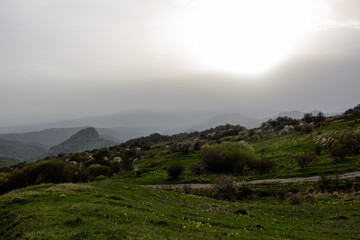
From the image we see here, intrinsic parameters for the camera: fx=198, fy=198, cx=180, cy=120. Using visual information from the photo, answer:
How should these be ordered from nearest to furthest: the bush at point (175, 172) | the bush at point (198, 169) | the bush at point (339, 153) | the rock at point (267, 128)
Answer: the bush at point (339, 153) < the bush at point (175, 172) < the bush at point (198, 169) < the rock at point (267, 128)

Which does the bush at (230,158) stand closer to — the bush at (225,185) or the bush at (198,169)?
the bush at (198,169)

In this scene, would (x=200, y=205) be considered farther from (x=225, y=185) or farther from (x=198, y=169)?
(x=198, y=169)

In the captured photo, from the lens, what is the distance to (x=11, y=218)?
15.9 metres

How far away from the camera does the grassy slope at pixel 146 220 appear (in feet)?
41.6

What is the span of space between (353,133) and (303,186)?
28.5 meters

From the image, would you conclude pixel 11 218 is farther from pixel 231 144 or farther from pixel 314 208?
pixel 231 144

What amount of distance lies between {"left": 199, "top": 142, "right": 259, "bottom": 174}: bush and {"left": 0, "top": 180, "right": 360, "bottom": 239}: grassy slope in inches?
1102

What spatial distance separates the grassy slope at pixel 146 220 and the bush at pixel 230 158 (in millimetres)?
27988

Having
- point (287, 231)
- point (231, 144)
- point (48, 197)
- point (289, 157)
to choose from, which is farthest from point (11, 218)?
point (289, 157)

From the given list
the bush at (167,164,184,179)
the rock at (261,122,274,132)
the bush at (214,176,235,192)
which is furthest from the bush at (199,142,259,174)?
the rock at (261,122,274,132)

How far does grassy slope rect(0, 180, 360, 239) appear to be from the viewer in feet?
41.6

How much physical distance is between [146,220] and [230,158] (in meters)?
43.3

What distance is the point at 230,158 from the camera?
182 ft

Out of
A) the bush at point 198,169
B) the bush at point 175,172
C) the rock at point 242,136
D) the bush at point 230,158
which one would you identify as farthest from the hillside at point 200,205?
the rock at point 242,136
